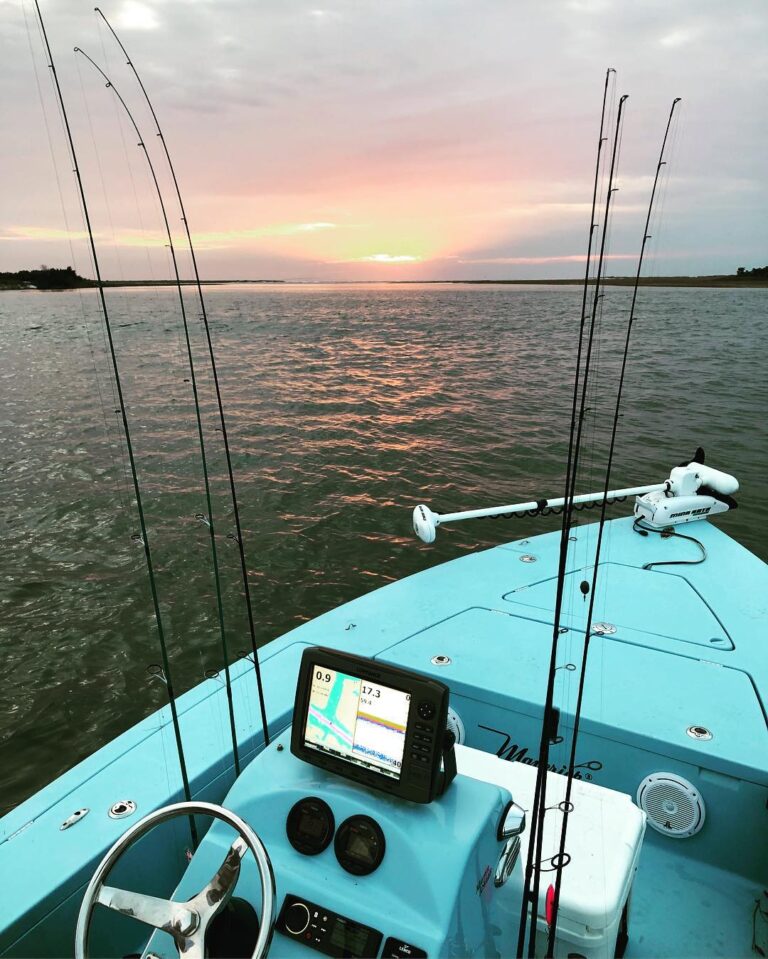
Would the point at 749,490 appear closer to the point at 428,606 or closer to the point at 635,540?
the point at 635,540

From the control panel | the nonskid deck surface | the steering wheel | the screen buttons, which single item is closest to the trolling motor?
the nonskid deck surface

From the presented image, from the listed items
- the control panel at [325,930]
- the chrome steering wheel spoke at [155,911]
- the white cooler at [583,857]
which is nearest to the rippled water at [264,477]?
the white cooler at [583,857]

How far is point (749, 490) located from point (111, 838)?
9.30 m

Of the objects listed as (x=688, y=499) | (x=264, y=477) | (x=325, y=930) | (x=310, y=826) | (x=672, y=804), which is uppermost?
(x=310, y=826)

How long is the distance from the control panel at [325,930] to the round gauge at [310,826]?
11 centimetres

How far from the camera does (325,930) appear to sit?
1.50 metres

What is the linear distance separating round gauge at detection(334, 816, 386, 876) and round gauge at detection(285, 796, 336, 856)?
0.04m

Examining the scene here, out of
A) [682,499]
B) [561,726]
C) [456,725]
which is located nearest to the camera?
[561,726]

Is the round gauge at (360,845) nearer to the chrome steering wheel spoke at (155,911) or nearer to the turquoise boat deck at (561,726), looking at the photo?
the chrome steering wheel spoke at (155,911)

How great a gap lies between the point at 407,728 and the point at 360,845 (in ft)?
0.99

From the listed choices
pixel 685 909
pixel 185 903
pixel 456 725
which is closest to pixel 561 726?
pixel 456 725

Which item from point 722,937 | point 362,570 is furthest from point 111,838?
point 362,570

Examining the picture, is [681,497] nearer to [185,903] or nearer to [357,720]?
[357,720]

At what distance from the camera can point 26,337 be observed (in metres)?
24.6
